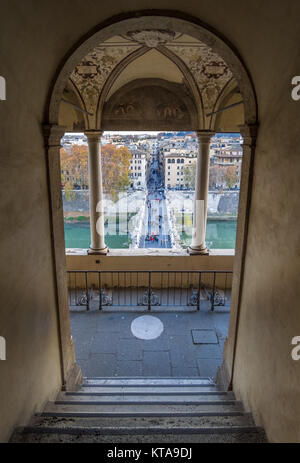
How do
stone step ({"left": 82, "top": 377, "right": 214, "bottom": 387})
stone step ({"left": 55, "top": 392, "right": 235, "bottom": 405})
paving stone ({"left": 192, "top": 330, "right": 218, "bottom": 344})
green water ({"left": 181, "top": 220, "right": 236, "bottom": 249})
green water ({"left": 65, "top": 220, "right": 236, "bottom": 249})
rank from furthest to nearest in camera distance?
green water ({"left": 181, "top": 220, "right": 236, "bottom": 249})
green water ({"left": 65, "top": 220, "right": 236, "bottom": 249})
paving stone ({"left": 192, "top": 330, "right": 218, "bottom": 344})
stone step ({"left": 82, "top": 377, "right": 214, "bottom": 387})
stone step ({"left": 55, "top": 392, "right": 235, "bottom": 405})

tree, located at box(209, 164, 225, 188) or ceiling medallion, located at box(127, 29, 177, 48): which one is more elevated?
ceiling medallion, located at box(127, 29, 177, 48)

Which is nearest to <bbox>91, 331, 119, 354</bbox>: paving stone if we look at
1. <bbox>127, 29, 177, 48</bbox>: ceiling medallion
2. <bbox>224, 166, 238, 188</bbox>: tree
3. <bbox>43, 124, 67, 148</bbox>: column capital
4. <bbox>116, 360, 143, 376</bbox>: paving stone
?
<bbox>116, 360, 143, 376</bbox>: paving stone

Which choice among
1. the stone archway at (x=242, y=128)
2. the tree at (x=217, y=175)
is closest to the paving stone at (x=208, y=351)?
the stone archway at (x=242, y=128)

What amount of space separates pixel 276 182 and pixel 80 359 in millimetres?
4369

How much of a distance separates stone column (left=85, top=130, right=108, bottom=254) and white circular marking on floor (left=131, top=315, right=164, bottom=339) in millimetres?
2506

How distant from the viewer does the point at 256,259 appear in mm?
3191

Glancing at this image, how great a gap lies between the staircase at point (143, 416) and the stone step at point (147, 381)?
4 centimetres

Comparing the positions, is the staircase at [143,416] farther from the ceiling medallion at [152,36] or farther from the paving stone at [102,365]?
the ceiling medallion at [152,36]

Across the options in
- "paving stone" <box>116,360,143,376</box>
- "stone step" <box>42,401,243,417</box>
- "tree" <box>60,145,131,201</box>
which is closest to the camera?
"stone step" <box>42,401,243,417</box>

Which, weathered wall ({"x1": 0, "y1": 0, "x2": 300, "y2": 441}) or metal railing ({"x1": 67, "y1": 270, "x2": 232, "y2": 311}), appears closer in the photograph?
weathered wall ({"x1": 0, "y1": 0, "x2": 300, "y2": 441})

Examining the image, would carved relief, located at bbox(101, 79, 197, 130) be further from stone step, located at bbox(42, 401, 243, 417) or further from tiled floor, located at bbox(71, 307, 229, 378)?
stone step, located at bbox(42, 401, 243, 417)

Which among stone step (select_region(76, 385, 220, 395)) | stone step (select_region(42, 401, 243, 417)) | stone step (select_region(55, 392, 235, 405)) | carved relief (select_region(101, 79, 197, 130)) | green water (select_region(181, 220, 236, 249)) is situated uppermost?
carved relief (select_region(101, 79, 197, 130))

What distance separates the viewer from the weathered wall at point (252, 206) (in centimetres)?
229

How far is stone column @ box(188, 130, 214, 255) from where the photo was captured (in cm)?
815
